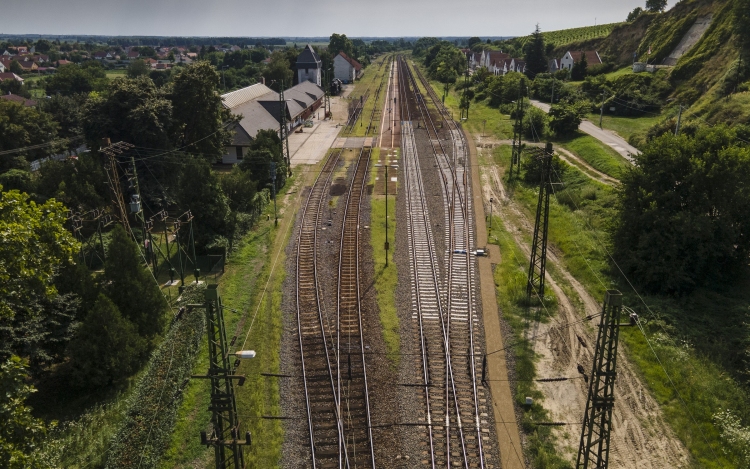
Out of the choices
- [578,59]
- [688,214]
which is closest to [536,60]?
[578,59]

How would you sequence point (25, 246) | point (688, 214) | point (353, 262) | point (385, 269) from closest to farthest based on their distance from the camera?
1. point (25, 246)
2. point (688, 214)
3. point (385, 269)
4. point (353, 262)

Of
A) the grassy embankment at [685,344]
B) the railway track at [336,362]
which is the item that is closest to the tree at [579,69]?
the grassy embankment at [685,344]

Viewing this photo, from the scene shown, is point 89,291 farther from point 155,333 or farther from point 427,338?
point 427,338

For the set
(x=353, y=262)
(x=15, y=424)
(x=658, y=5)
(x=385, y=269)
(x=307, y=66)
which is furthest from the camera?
(x=658, y=5)

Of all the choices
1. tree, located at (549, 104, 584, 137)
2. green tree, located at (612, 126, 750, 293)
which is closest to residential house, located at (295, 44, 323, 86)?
tree, located at (549, 104, 584, 137)

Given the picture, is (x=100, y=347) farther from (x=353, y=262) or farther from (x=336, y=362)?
(x=353, y=262)

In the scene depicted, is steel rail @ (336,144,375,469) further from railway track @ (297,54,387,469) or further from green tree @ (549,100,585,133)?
green tree @ (549,100,585,133)

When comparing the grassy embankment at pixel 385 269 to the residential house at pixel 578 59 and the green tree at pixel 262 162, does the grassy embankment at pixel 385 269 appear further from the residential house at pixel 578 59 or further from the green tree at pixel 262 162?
the residential house at pixel 578 59

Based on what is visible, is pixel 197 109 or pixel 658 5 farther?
pixel 658 5
